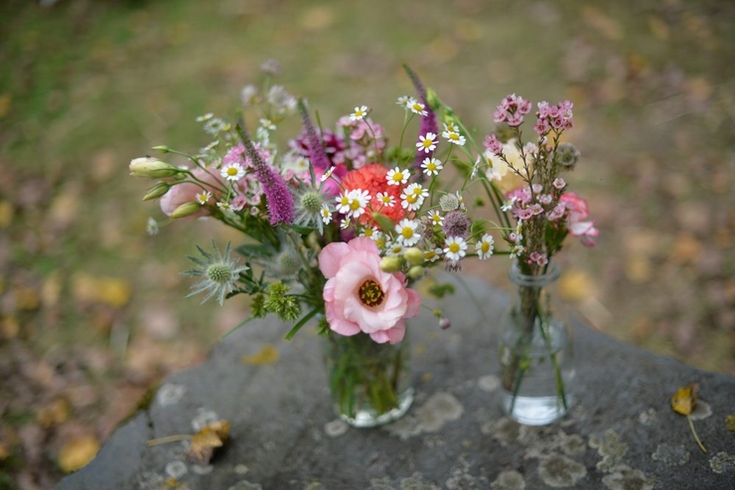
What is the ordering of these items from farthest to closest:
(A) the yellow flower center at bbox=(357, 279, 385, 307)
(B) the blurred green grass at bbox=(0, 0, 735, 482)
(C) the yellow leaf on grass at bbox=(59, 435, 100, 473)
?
(B) the blurred green grass at bbox=(0, 0, 735, 482)
(C) the yellow leaf on grass at bbox=(59, 435, 100, 473)
(A) the yellow flower center at bbox=(357, 279, 385, 307)

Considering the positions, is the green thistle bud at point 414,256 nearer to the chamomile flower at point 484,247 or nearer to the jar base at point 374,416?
the chamomile flower at point 484,247

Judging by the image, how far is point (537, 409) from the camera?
4.27 ft

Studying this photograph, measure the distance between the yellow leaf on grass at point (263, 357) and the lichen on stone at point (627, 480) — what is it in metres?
0.76

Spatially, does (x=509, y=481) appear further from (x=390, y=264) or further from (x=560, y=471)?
(x=390, y=264)

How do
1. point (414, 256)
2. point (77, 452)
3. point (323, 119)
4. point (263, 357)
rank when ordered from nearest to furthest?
point (414, 256), point (263, 357), point (77, 452), point (323, 119)

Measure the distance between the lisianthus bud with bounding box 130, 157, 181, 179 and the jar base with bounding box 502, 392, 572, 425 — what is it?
2.53 ft

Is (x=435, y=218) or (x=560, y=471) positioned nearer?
(x=435, y=218)

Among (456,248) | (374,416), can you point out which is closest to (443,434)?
(374,416)

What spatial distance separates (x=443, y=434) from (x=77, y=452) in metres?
1.32

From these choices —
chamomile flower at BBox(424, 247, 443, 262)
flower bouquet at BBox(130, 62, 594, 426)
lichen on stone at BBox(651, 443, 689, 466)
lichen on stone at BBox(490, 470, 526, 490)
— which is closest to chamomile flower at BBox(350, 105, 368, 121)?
flower bouquet at BBox(130, 62, 594, 426)

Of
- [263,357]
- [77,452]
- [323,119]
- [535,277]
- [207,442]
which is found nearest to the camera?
[535,277]

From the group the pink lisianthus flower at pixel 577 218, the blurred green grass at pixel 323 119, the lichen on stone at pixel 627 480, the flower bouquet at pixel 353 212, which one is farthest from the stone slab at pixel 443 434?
the blurred green grass at pixel 323 119

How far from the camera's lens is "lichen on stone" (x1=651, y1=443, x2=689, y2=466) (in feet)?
3.84

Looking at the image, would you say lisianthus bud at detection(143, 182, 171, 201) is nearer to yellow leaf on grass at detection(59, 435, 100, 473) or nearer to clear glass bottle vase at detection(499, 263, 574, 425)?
clear glass bottle vase at detection(499, 263, 574, 425)
